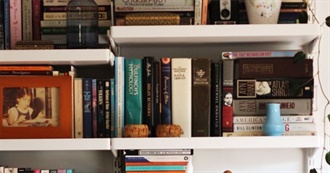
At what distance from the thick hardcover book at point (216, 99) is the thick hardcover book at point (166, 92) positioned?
120 mm

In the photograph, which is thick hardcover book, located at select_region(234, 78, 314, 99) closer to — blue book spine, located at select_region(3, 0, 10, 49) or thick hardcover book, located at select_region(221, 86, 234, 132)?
thick hardcover book, located at select_region(221, 86, 234, 132)

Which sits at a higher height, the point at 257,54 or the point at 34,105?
the point at 257,54

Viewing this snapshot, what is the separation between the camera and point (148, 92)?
1506 millimetres

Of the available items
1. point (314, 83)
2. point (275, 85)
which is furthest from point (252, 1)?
point (314, 83)

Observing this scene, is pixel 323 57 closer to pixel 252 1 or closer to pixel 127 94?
pixel 252 1

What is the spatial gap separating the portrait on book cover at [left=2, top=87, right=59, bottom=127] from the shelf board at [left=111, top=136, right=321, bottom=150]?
21 centimetres

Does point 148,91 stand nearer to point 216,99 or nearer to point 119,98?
point 119,98

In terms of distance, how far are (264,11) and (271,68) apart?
159mm

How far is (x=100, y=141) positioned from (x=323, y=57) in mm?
731

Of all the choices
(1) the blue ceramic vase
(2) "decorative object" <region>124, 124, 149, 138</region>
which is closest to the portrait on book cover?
(2) "decorative object" <region>124, 124, 149, 138</region>

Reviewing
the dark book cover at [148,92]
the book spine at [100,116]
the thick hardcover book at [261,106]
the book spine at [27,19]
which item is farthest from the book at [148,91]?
Answer: the book spine at [27,19]

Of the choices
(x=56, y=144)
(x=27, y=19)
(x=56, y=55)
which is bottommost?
(x=56, y=144)

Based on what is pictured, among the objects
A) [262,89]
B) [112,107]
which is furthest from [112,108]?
[262,89]

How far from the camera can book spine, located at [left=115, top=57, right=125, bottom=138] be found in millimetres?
1505
